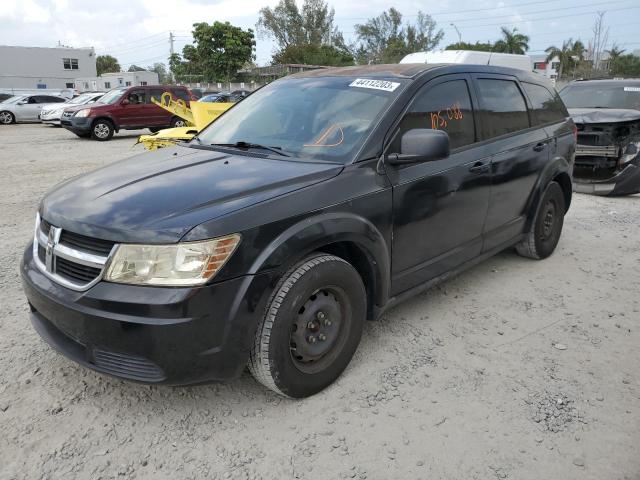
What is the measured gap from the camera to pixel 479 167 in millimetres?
3729

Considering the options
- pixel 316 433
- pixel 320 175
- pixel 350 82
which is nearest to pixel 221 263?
pixel 320 175

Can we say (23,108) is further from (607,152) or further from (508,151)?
(508,151)

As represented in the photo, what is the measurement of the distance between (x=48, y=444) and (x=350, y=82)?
2.72 m

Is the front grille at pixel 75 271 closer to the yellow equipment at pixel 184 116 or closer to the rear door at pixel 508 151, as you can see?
the yellow equipment at pixel 184 116

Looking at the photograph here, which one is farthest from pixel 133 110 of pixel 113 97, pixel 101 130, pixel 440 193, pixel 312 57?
pixel 312 57

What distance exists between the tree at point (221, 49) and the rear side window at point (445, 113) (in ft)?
158

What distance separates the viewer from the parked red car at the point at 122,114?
16469 mm

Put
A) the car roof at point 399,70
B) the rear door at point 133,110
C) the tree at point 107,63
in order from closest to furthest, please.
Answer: the car roof at point 399,70 → the rear door at point 133,110 → the tree at point 107,63

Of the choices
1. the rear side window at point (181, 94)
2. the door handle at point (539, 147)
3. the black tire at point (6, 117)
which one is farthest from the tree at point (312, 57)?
the door handle at point (539, 147)

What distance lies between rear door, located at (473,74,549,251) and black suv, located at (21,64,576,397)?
22 mm

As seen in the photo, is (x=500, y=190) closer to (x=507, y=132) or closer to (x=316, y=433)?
(x=507, y=132)

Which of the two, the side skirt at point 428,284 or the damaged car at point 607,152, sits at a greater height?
the damaged car at point 607,152

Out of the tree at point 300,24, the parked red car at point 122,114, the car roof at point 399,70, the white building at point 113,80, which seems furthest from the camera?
the tree at point 300,24

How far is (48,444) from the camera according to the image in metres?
2.46
